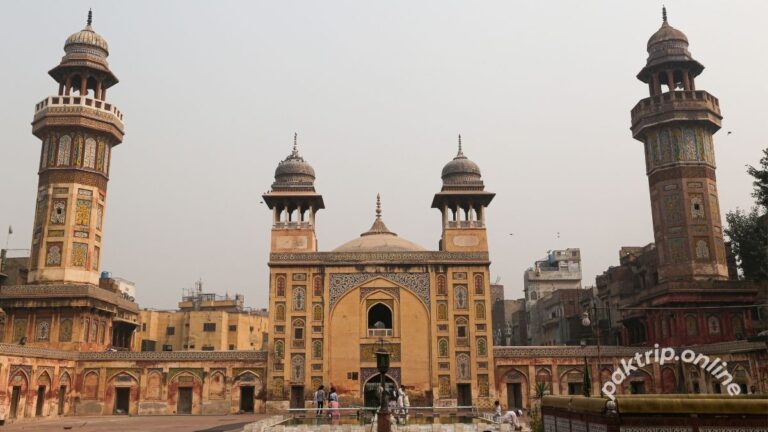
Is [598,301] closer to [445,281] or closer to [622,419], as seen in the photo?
[445,281]

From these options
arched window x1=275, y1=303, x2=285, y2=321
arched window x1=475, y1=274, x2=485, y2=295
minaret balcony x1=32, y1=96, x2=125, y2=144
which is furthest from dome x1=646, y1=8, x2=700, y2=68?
minaret balcony x1=32, y1=96, x2=125, y2=144

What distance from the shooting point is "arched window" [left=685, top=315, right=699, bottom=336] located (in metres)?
32.1

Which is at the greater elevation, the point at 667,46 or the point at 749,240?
the point at 667,46

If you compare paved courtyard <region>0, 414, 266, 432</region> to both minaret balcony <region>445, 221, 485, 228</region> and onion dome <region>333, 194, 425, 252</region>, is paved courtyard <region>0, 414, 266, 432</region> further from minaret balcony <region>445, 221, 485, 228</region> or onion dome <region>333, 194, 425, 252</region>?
minaret balcony <region>445, 221, 485, 228</region>

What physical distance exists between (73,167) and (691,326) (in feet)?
101

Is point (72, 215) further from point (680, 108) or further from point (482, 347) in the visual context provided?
point (680, 108)

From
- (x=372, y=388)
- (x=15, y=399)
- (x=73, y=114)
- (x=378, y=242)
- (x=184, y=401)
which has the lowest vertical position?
(x=184, y=401)

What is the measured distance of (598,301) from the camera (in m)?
46.7

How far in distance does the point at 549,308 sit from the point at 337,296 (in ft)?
84.9

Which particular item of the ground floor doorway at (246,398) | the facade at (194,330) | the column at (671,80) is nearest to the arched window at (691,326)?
the column at (671,80)

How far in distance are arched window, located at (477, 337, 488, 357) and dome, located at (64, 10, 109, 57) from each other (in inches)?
978

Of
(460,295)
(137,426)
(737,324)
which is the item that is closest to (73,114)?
(137,426)

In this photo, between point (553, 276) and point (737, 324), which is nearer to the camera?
point (737, 324)

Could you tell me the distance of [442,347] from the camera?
32656 millimetres
